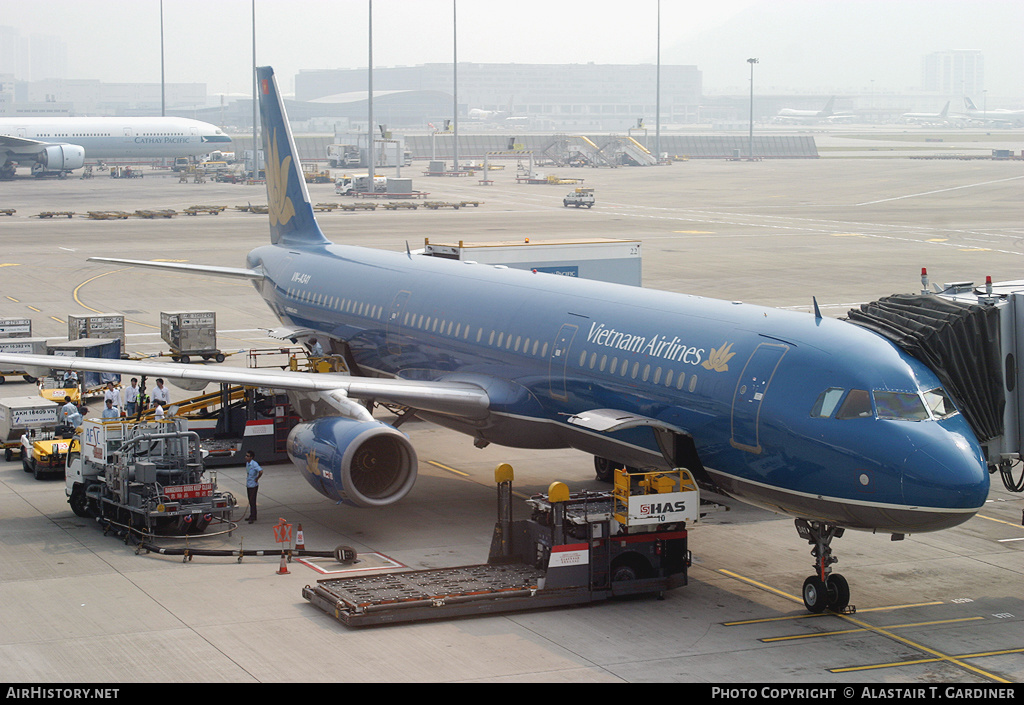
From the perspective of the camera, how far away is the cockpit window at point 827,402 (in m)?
18.4

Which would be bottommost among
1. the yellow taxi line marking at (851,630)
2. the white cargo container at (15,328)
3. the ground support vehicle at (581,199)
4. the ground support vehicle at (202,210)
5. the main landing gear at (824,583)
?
the yellow taxi line marking at (851,630)

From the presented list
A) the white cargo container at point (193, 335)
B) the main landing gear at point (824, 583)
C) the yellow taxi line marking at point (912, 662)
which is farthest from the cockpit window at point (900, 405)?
the white cargo container at point (193, 335)

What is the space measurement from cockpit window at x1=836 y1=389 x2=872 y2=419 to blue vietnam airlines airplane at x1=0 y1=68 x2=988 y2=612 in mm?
21

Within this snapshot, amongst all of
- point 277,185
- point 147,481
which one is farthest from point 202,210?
point 147,481

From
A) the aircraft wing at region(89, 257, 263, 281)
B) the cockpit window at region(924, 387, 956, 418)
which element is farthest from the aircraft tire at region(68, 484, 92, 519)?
the cockpit window at region(924, 387, 956, 418)

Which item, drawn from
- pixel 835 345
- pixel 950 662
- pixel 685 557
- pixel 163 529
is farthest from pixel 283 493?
pixel 950 662

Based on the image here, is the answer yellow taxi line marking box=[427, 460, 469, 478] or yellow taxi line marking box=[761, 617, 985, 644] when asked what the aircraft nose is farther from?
yellow taxi line marking box=[427, 460, 469, 478]

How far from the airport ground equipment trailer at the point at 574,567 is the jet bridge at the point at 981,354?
4380 mm

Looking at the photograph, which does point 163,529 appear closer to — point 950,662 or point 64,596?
point 64,596

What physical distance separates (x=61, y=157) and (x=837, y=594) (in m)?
A: 122

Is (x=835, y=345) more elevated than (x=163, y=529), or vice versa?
(x=835, y=345)

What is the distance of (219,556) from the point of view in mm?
22203

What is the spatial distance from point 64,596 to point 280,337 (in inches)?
590

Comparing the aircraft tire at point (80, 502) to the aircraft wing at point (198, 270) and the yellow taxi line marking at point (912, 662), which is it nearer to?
the aircraft wing at point (198, 270)
